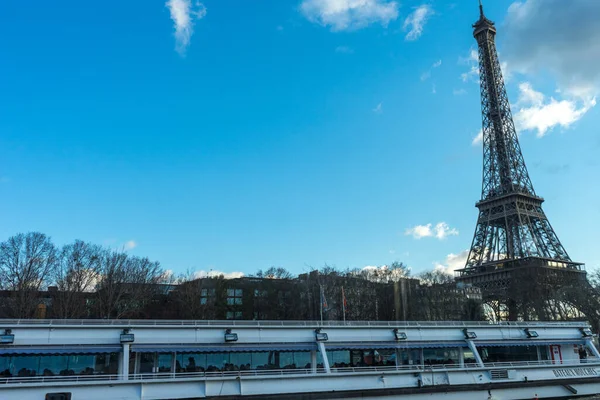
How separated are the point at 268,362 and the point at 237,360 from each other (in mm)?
1921

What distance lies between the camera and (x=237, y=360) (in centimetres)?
2722

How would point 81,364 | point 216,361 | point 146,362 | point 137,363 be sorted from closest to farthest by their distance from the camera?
point 81,364, point 137,363, point 146,362, point 216,361

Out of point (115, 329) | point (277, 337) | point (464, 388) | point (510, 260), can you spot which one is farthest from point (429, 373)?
point (510, 260)

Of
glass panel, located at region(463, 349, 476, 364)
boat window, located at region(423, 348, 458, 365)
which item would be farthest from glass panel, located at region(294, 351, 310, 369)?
glass panel, located at region(463, 349, 476, 364)

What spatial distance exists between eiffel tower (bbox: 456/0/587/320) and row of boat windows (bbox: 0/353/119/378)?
61.2 meters

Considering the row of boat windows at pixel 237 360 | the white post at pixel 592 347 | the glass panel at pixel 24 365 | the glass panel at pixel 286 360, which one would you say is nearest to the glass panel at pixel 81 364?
the row of boat windows at pixel 237 360

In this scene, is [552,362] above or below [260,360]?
below

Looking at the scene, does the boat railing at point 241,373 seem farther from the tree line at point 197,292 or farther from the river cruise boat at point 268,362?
the tree line at point 197,292

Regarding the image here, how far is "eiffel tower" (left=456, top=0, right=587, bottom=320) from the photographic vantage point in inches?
2968

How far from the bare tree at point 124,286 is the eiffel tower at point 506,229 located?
178 ft

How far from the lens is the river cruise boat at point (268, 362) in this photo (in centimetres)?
2247

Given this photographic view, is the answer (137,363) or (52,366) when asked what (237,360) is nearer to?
(137,363)

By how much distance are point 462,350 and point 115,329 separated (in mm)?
21882

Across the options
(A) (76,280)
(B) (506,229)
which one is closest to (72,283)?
(A) (76,280)
